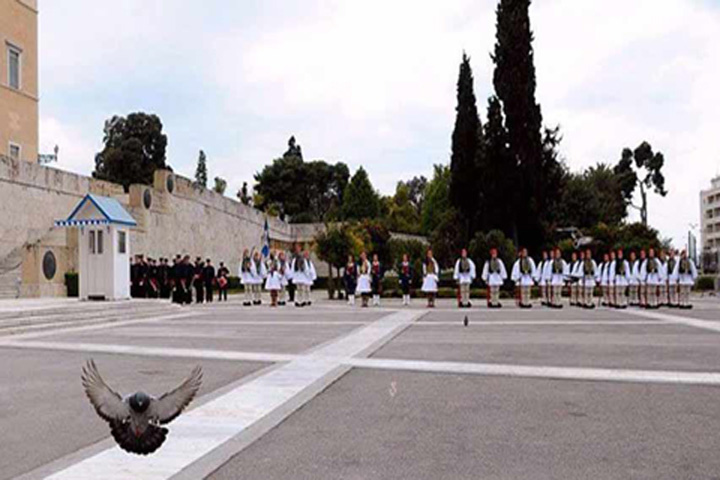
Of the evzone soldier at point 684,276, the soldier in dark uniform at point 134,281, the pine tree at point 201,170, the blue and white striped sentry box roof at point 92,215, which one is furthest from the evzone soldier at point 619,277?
the pine tree at point 201,170

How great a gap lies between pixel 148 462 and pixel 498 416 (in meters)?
3.44

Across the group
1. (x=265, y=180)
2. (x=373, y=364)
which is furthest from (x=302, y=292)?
(x=265, y=180)

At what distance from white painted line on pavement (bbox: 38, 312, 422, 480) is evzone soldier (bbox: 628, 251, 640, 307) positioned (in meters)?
17.4

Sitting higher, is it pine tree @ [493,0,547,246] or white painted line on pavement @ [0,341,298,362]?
pine tree @ [493,0,547,246]

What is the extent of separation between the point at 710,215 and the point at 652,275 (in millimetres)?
122657

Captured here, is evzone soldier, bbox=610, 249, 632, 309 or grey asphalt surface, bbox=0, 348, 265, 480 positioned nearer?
grey asphalt surface, bbox=0, 348, 265, 480

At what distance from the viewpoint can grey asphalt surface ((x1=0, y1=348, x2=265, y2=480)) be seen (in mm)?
6793

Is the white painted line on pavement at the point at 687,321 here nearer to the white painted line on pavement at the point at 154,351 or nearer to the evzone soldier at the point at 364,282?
the evzone soldier at the point at 364,282

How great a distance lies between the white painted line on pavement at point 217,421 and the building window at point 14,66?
1279 inches

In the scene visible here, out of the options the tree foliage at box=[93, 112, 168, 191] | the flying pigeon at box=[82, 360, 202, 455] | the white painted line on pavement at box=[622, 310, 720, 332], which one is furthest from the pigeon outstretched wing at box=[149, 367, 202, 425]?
the tree foliage at box=[93, 112, 168, 191]

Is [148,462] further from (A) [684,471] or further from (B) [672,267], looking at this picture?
(B) [672,267]

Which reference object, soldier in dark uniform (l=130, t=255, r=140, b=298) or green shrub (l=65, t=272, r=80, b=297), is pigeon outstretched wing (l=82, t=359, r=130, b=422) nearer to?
soldier in dark uniform (l=130, t=255, r=140, b=298)

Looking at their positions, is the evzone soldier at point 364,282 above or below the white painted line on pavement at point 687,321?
above

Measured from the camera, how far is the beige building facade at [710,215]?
13575cm
